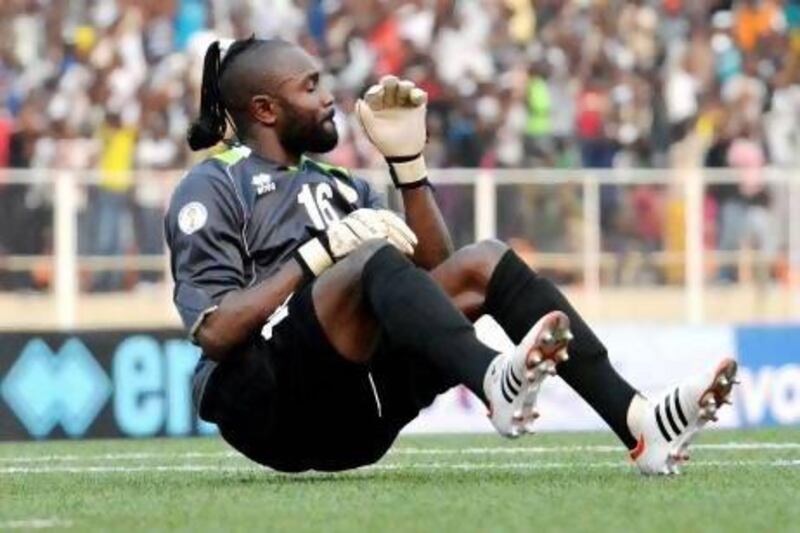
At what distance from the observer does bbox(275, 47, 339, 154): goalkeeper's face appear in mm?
7621

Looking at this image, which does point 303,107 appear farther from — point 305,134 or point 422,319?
point 422,319

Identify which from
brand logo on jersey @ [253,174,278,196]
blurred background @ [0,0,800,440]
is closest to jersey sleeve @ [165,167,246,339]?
brand logo on jersey @ [253,174,278,196]

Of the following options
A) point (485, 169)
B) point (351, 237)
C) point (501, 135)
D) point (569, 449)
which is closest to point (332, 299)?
point (351, 237)

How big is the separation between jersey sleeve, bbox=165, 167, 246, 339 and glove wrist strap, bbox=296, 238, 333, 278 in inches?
9.7

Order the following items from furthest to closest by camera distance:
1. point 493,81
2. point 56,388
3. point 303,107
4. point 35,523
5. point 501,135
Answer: point 493,81 < point 501,135 < point 56,388 < point 303,107 < point 35,523

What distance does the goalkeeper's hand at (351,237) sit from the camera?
23.1 feet

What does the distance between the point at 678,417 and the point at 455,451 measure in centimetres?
324

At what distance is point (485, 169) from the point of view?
1756cm

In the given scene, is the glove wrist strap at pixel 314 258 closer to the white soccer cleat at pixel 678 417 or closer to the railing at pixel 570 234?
the white soccer cleat at pixel 678 417

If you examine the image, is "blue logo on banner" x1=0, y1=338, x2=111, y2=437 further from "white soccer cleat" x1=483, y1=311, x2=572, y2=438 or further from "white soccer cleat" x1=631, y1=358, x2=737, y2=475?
"white soccer cleat" x1=483, y1=311, x2=572, y2=438

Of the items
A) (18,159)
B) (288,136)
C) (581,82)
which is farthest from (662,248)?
(288,136)

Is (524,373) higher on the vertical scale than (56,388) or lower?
higher

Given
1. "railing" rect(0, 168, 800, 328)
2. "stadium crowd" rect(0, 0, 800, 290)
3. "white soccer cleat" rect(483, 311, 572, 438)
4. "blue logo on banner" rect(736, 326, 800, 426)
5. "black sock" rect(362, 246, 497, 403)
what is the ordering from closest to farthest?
1. "white soccer cleat" rect(483, 311, 572, 438)
2. "black sock" rect(362, 246, 497, 403)
3. "blue logo on banner" rect(736, 326, 800, 426)
4. "railing" rect(0, 168, 800, 328)
5. "stadium crowd" rect(0, 0, 800, 290)

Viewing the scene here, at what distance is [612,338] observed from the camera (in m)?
15.0
